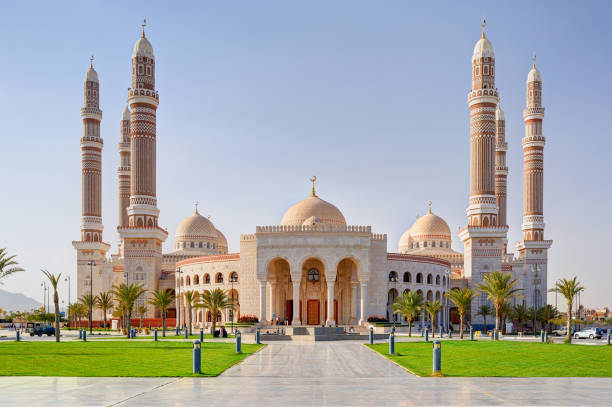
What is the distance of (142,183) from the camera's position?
74375 mm

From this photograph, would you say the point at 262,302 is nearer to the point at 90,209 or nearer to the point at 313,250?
the point at 313,250

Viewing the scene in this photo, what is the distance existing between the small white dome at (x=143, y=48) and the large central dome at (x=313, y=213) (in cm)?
2213

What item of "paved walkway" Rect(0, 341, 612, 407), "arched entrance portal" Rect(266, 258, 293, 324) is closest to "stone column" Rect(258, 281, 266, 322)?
"arched entrance portal" Rect(266, 258, 293, 324)

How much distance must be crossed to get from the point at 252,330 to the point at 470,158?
95.1 feet

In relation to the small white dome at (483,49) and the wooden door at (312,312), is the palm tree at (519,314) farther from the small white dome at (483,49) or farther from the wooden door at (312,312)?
the small white dome at (483,49)

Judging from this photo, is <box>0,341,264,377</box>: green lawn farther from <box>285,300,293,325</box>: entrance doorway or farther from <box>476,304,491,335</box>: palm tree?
<box>476,304,491,335</box>: palm tree

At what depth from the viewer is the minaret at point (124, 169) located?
90562 millimetres

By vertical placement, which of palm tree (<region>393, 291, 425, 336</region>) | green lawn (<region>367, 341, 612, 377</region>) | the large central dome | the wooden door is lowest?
the wooden door

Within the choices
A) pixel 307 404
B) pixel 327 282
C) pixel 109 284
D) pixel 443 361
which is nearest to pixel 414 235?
pixel 327 282

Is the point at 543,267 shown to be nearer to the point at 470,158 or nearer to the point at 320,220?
the point at 470,158

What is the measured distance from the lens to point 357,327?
63781mm

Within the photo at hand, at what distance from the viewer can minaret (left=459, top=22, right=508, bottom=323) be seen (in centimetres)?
7200

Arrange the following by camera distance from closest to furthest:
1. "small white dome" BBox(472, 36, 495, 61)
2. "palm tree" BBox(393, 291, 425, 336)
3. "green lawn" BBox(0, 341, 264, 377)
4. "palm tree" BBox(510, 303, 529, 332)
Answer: "green lawn" BBox(0, 341, 264, 377) → "palm tree" BBox(393, 291, 425, 336) → "palm tree" BBox(510, 303, 529, 332) → "small white dome" BBox(472, 36, 495, 61)

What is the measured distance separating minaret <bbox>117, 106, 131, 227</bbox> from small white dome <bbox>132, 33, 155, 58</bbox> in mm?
17082
